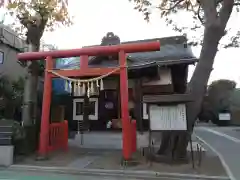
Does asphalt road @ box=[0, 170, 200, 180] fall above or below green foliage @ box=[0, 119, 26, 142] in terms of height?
below

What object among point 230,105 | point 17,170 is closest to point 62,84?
point 17,170

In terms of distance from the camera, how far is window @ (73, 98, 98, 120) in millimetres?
21344

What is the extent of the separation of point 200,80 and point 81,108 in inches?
484

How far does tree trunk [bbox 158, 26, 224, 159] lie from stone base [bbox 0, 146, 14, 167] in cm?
512

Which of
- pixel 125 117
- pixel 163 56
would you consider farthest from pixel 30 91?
pixel 163 56

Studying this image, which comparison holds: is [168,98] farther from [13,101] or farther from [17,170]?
[13,101]

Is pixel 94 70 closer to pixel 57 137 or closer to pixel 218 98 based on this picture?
pixel 57 137

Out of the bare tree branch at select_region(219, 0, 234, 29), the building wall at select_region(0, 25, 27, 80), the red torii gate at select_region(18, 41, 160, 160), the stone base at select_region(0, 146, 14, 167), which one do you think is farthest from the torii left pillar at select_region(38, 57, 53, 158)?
the bare tree branch at select_region(219, 0, 234, 29)

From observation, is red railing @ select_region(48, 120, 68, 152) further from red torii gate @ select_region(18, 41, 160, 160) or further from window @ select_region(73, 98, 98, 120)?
window @ select_region(73, 98, 98, 120)

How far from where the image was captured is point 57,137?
41.6ft

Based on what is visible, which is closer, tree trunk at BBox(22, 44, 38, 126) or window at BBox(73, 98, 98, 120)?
tree trunk at BBox(22, 44, 38, 126)

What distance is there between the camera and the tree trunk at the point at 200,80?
1066 cm

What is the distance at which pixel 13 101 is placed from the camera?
1463 centimetres

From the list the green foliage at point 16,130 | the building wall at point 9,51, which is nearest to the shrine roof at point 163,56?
the building wall at point 9,51
